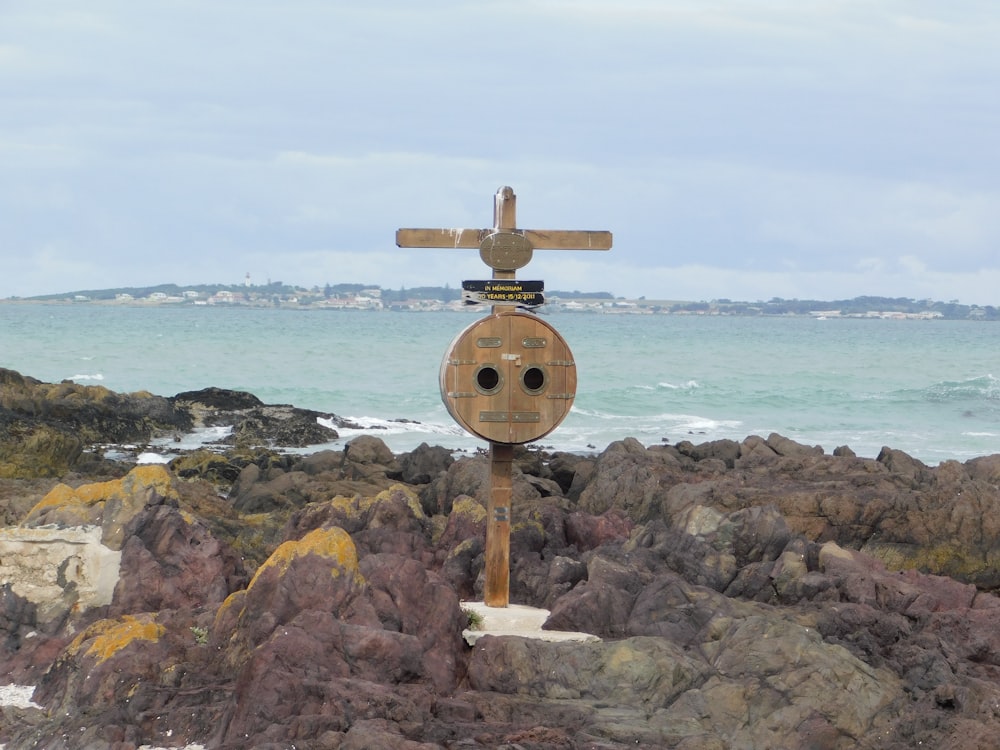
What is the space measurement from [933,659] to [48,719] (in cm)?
556

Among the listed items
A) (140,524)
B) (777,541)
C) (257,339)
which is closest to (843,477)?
(777,541)

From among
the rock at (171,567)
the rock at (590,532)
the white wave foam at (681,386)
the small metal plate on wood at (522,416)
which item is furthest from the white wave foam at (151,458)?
the white wave foam at (681,386)

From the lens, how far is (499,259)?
10.3 m

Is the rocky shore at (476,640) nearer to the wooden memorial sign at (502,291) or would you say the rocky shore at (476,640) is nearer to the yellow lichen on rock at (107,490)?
the yellow lichen on rock at (107,490)

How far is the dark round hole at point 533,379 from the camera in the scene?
1012cm

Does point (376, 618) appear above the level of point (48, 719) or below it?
above

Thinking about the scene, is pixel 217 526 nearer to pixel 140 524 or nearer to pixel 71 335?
pixel 140 524

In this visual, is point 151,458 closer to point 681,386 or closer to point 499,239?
point 499,239

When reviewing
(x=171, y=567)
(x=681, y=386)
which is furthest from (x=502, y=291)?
(x=681, y=386)

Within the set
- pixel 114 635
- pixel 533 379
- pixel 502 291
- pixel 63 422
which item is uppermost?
pixel 502 291

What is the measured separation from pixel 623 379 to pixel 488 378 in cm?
4261

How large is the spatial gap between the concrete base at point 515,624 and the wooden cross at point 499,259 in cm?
17

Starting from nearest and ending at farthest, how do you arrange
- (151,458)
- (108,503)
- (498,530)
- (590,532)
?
(498,530)
(108,503)
(590,532)
(151,458)

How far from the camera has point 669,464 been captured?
19.9 metres
